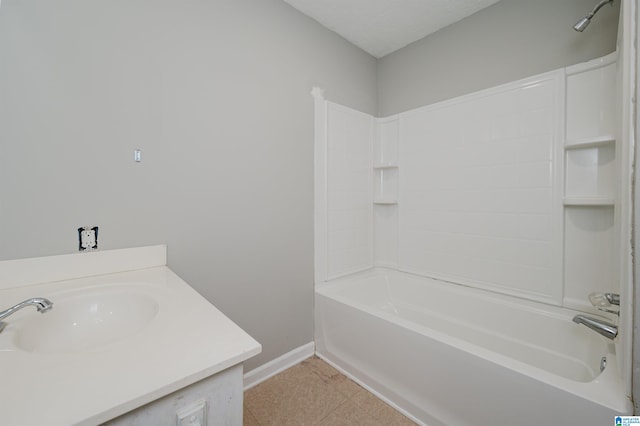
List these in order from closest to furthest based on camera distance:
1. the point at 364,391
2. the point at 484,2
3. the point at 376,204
→ 1. the point at 364,391
2. the point at 484,2
3. the point at 376,204

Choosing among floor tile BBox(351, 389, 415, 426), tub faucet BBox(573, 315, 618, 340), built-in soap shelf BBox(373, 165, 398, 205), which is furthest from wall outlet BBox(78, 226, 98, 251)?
tub faucet BBox(573, 315, 618, 340)

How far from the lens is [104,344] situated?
86cm

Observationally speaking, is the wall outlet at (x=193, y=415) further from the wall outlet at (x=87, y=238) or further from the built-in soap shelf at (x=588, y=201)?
the built-in soap shelf at (x=588, y=201)

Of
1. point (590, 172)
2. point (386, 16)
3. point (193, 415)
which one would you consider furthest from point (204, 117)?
point (590, 172)

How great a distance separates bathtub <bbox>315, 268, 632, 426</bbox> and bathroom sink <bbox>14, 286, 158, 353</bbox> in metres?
1.24

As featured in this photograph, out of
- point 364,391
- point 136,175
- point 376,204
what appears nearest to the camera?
point 136,175

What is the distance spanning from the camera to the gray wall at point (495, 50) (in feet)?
5.17

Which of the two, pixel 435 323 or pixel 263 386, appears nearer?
pixel 263 386

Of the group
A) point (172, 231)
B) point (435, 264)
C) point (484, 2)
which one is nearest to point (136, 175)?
point (172, 231)

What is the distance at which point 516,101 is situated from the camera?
70.1 inches

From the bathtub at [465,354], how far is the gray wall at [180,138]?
0.51 metres

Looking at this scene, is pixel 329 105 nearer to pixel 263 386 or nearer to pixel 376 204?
pixel 376 204

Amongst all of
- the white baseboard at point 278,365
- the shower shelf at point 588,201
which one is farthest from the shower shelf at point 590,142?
the white baseboard at point 278,365

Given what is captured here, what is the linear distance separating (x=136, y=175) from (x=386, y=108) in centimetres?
222
